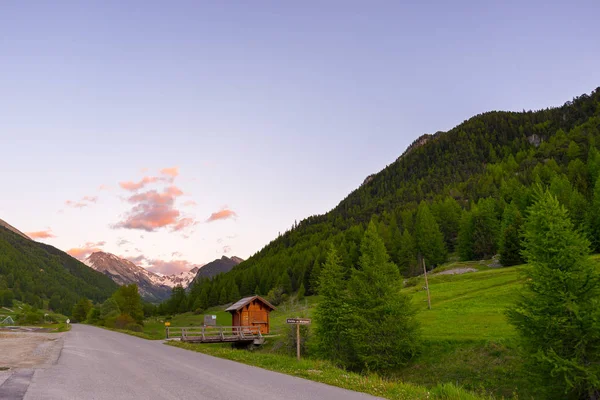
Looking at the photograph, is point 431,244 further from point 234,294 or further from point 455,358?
point 455,358

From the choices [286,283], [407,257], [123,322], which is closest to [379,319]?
[123,322]

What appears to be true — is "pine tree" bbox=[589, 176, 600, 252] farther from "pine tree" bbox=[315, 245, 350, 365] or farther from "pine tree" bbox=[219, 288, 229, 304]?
"pine tree" bbox=[219, 288, 229, 304]

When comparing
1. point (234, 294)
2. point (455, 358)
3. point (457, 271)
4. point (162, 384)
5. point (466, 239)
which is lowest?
point (455, 358)

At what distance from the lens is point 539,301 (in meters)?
22.7

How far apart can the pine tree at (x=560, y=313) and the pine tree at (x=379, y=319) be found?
1199 cm

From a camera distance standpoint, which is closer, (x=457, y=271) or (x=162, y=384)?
(x=162, y=384)

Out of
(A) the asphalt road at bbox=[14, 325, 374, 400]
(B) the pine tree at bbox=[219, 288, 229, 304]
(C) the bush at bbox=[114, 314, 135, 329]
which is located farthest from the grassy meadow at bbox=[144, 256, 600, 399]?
(B) the pine tree at bbox=[219, 288, 229, 304]

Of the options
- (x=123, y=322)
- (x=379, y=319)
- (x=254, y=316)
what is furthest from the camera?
(x=123, y=322)

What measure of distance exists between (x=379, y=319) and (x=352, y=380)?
1999cm

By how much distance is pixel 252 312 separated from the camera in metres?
64.1

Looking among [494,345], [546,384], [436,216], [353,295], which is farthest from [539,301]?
[436,216]

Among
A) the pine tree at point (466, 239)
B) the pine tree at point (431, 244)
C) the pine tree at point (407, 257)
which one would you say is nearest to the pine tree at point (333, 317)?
the pine tree at point (407, 257)

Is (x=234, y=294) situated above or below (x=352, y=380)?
above

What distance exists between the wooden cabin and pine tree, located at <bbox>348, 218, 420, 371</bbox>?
2898 centimetres
